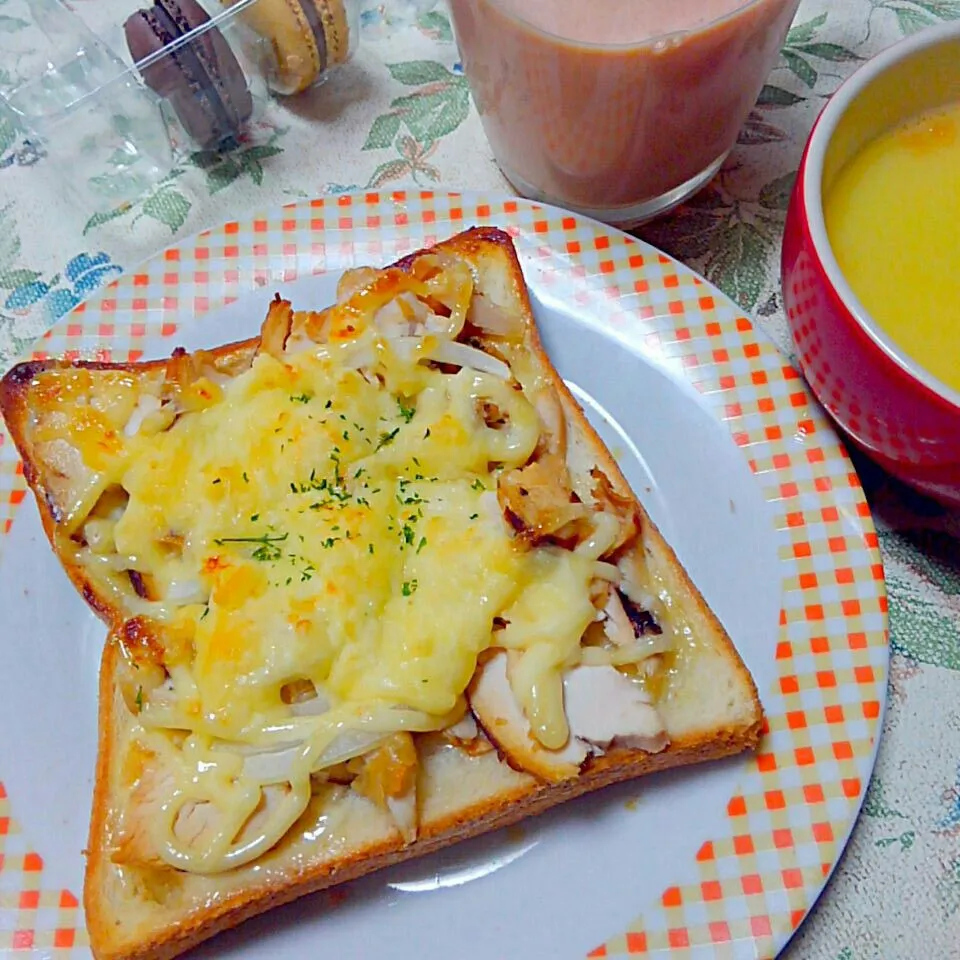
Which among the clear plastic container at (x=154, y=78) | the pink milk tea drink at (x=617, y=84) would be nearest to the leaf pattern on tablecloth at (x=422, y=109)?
the clear plastic container at (x=154, y=78)

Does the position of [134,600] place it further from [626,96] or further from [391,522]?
[626,96]

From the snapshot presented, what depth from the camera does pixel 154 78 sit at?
9.21ft

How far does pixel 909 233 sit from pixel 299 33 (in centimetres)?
174

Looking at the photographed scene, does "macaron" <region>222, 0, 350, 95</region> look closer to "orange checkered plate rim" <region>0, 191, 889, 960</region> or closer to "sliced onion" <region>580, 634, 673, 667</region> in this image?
"orange checkered plate rim" <region>0, 191, 889, 960</region>

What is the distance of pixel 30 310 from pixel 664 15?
1.82m

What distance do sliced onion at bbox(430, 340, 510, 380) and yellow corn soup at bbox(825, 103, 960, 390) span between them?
749mm

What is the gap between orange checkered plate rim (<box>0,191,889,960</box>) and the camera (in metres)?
1.88

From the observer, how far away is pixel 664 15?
2176 millimetres

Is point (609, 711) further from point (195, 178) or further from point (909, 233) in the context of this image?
point (195, 178)

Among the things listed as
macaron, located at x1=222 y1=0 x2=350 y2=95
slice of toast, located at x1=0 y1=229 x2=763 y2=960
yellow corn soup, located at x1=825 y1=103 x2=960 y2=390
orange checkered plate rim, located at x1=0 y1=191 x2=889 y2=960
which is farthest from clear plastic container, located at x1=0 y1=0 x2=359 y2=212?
yellow corn soup, located at x1=825 y1=103 x2=960 y2=390

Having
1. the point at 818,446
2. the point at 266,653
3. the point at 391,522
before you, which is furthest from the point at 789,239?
the point at 266,653

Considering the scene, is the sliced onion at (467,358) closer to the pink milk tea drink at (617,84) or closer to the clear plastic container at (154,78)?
the pink milk tea drink at (617,84)

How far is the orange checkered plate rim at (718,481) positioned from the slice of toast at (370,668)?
13 cm

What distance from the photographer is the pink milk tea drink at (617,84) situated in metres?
2.15
